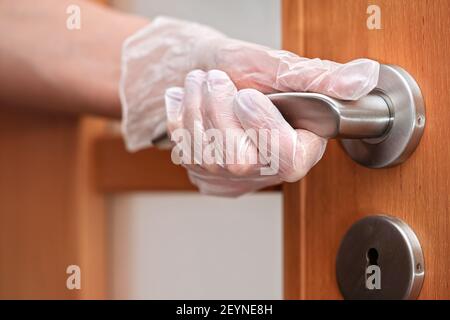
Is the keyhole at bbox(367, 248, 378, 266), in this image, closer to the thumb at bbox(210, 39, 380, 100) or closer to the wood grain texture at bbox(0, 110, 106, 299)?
the thumb at bbox(210, 39, 380, 100)

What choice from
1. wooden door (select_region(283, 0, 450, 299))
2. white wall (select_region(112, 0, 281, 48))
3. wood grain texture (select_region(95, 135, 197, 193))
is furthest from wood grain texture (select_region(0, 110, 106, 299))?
wooden door (select_region(283, 0, 450, 299))

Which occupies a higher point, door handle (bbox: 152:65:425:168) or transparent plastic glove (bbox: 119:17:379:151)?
transparent plastic glove (bbox: 119:17:379:151)

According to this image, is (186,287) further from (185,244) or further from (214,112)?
(214,112)

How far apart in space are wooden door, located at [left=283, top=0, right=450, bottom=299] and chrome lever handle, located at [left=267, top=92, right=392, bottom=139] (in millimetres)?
18

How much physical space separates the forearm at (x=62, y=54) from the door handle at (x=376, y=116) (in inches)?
9.5

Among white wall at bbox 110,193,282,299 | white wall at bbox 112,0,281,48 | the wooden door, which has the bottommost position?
white wall at bbox 110,193,282,299

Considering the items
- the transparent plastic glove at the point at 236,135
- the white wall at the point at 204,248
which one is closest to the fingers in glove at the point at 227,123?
the transparent plastic glove at the point at 236,135

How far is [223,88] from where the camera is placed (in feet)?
1.00

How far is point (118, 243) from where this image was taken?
60cm

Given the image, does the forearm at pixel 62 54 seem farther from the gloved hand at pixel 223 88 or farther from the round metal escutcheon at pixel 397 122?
the round metal escutcheon at pixel 397 122

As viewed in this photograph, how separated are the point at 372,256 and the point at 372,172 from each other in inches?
1.5

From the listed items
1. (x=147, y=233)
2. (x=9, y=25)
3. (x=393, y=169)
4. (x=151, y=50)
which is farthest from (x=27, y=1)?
(x=393, y=169)

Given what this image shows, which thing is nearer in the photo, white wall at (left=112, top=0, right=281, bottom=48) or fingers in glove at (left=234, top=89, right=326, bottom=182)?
fingers in glove at (left=234, top=89, right=326, bottom=182)

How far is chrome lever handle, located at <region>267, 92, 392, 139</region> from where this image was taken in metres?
0.25
